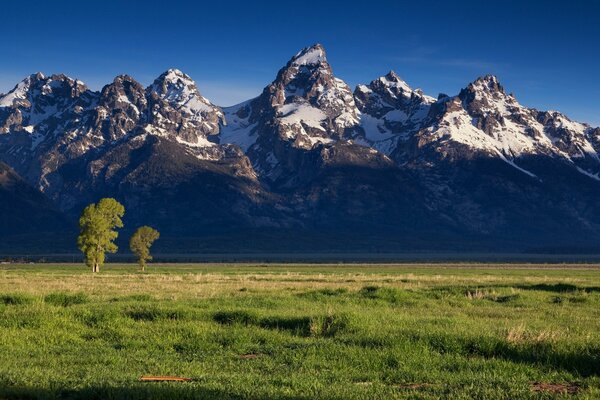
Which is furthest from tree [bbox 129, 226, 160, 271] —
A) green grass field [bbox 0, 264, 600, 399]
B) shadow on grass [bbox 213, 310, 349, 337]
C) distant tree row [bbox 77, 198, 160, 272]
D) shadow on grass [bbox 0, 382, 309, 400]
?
shadow on grass [bbox 0, 382, 309, 400]

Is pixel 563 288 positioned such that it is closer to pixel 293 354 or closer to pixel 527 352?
pixel 527 352

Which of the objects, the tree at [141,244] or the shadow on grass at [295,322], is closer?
the shadow on grass at [295,322]

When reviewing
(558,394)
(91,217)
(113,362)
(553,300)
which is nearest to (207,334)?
(113,362)

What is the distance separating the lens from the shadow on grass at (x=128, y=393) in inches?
613

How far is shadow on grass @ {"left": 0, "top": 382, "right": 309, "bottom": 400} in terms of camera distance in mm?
15570

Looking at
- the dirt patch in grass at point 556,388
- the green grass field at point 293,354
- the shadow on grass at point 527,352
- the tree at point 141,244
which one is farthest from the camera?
the tree at point 141,244

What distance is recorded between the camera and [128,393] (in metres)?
15.7

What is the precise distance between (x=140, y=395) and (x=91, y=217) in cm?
8478

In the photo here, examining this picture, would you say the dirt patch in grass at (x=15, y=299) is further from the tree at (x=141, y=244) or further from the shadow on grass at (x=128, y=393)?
the tree at (x=141, y=244)

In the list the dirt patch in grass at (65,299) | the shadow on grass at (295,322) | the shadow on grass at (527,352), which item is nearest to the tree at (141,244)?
the dirt patch in grass at (65,299)

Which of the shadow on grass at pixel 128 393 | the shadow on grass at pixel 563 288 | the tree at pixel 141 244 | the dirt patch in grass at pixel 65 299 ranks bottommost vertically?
the shadow on grass at pixel 128 393

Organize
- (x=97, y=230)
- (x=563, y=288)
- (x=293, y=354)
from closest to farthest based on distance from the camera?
(x=293, y=354) < (x=563, y=288) < (x=97, y=230)

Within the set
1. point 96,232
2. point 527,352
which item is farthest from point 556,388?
point 96,232

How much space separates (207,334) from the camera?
83.7 feet
